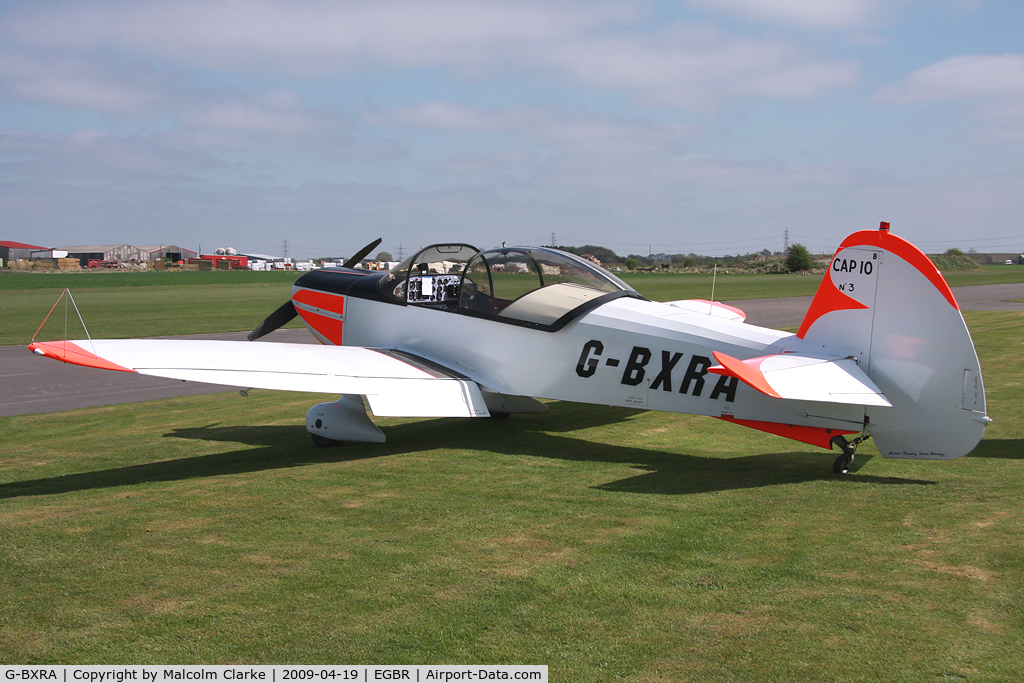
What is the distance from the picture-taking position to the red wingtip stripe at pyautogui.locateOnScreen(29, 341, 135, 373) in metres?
6.32

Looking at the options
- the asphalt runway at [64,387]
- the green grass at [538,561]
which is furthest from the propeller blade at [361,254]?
the green grass at [538,561]

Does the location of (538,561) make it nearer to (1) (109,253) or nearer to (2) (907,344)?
(2) (907,344)

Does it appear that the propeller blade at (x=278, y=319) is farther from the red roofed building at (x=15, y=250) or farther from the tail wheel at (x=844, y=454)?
the red roofed building at (x=15, y=250)

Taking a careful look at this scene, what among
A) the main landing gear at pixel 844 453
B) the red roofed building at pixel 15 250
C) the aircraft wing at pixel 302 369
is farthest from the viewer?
the red roofed building at pixel 15 250

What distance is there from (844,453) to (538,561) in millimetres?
3194

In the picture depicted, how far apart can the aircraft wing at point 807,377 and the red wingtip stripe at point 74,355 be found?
15.9 ft

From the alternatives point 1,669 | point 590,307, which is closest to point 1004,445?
point 590,307

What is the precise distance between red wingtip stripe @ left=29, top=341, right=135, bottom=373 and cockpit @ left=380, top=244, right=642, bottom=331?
3734 mm

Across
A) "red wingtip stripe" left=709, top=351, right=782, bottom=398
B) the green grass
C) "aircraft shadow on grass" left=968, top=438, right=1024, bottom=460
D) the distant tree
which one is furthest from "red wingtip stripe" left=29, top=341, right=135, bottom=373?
the distant tree

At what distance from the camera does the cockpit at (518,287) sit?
812cm

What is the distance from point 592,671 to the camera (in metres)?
3.24

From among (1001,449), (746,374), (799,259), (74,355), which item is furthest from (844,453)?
(799,259)

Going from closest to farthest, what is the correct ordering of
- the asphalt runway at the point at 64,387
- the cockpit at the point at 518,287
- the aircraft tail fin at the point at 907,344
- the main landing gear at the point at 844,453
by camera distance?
the aircraft tail fin at the point at 907,344
the main landing gear at the point at 844,453
the cockpit at the point at 518,287
the asphalt runway at the point at 64,387

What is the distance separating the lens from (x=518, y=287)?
338 inches
